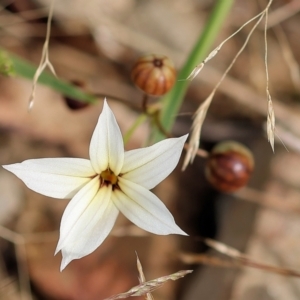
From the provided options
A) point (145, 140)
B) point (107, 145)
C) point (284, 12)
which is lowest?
point (145, 140)

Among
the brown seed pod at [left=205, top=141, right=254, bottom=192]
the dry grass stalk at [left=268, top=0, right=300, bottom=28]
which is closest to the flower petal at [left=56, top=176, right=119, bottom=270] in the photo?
the brown seed pod at [left=205, top=141, right=254, bottom=192]

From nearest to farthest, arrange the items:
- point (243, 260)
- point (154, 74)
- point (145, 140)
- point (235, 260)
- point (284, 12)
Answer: point (154, 74), point (243, 260), point (235, 260), point (145, 140), point (284, 12)

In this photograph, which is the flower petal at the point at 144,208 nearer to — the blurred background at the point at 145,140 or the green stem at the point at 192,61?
the green stem at the point at 192,61

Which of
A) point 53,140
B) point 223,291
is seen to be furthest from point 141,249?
point 53,140

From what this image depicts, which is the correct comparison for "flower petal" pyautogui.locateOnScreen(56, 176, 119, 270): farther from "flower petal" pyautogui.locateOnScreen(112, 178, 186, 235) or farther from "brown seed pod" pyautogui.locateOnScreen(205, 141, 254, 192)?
"brown seed pod" pyautogui.locateOnScreen(205, 141, 254, 192)

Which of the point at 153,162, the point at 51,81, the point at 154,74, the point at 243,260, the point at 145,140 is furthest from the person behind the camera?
the point at 145,140

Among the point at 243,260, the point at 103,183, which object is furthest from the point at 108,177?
the point at 243,260

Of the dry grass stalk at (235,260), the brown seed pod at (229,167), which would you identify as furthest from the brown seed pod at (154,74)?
the dry grass stalk at (235,260)

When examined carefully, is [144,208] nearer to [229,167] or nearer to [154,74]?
[154,74]
